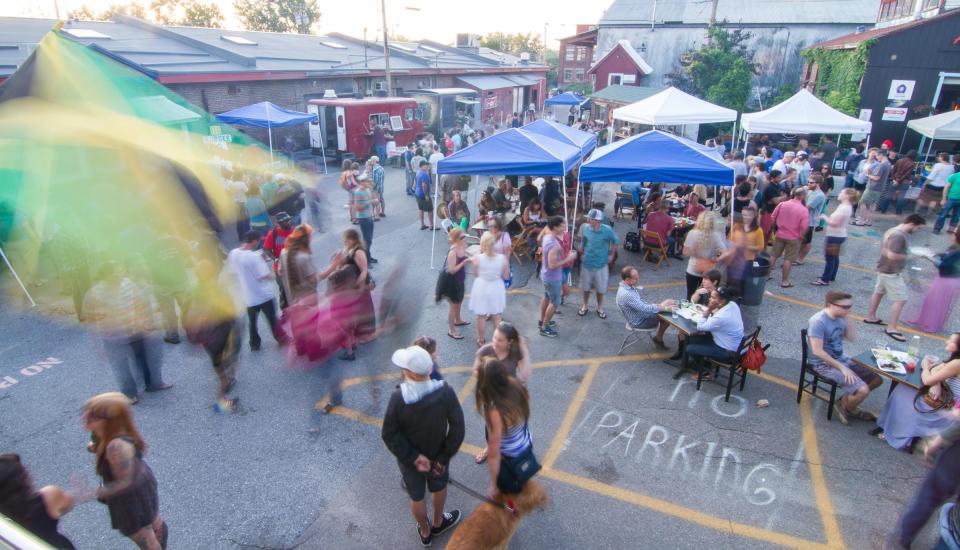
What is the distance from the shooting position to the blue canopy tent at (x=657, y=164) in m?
8.33

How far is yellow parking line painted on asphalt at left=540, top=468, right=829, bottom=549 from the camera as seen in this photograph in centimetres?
399

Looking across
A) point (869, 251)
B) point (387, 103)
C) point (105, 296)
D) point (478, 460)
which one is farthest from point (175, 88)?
point (869, 251)

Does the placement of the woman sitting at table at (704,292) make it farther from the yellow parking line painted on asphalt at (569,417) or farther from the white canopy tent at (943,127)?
the white canopy tent at (943,127)

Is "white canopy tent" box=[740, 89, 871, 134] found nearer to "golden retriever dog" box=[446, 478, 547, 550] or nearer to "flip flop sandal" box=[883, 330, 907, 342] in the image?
"flip flop sandal" box=[883, 330, 907, 342]

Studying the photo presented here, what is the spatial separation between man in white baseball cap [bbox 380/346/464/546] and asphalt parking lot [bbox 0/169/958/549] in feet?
2.58

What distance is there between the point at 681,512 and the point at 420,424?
239 cm

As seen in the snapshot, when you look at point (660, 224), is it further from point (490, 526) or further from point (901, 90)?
point (901, 90)

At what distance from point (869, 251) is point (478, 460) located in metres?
10.2

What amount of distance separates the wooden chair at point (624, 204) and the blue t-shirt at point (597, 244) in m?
6.04

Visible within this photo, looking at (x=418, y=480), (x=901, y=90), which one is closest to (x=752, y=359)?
(x=418, y=480)

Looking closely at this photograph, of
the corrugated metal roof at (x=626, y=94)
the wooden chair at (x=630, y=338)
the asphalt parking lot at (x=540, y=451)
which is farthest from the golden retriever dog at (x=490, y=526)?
the corrugated metal roof at (x=626, y=94)

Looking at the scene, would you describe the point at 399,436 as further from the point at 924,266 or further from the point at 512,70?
the point at 512,70

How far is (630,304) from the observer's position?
20.6 ft

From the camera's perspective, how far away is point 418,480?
11.8ft
